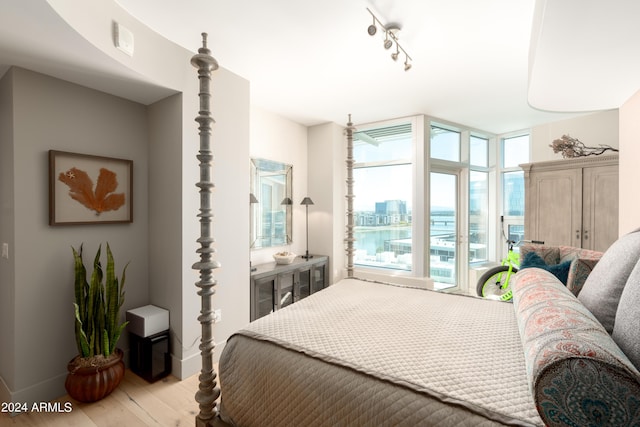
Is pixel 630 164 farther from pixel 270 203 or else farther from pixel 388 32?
pixel 270 203

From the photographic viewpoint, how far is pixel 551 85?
191 cm

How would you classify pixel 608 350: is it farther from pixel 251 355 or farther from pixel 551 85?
pixel 551 85

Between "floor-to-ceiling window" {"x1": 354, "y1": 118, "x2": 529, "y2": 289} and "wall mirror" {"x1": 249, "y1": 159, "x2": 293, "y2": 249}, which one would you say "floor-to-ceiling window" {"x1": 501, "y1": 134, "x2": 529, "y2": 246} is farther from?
"wall mirror" {"x1": 249, "y1": 159, "x2": 293, "y2": 249}

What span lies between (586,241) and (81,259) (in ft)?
15.3

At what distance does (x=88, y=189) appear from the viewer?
231 cm

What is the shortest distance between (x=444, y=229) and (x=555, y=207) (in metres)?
1.42

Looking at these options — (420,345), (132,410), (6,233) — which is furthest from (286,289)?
(420,345)

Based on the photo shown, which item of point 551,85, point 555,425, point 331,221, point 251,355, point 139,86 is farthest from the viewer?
point 331,221

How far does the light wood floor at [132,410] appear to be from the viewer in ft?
6.24

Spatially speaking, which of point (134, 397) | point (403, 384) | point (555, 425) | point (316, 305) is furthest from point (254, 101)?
point (555, 425)

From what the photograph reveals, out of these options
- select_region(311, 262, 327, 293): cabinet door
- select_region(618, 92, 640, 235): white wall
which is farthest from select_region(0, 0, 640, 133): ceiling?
select_region(311, 262, 327, 293): cabinet door

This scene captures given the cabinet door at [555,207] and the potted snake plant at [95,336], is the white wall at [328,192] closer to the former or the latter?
the cabinet door at [555,207]

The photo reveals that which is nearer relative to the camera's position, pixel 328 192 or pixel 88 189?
pixel 88 189

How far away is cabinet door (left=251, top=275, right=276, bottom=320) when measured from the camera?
3049mm
